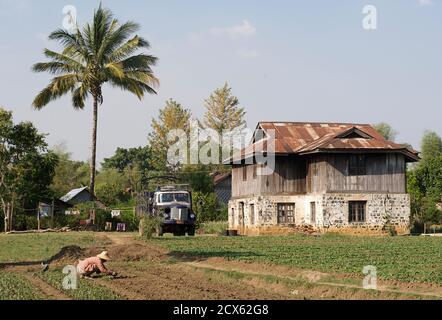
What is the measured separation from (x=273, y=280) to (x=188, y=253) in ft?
29.2

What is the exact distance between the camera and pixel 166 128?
7725 cm

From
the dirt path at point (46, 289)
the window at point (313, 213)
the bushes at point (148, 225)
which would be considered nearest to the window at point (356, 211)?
the window at point (313, 213)

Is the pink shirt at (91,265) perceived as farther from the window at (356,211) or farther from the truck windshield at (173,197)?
the window at (356,211)

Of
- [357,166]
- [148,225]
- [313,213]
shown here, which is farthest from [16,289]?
[357,166]

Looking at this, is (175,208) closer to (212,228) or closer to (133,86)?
(133,86)

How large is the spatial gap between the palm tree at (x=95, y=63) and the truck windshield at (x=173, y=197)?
217 inches

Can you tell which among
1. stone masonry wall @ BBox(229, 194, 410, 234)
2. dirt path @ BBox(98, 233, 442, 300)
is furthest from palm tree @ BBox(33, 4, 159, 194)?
dirt path @ BBox(98, 233, 442, 300)

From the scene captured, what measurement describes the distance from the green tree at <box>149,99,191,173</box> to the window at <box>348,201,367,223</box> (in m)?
35.3

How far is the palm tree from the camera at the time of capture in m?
43.5

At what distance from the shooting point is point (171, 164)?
3066 inches

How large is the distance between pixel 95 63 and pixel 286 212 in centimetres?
1521

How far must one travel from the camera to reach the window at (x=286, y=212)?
4569cm
